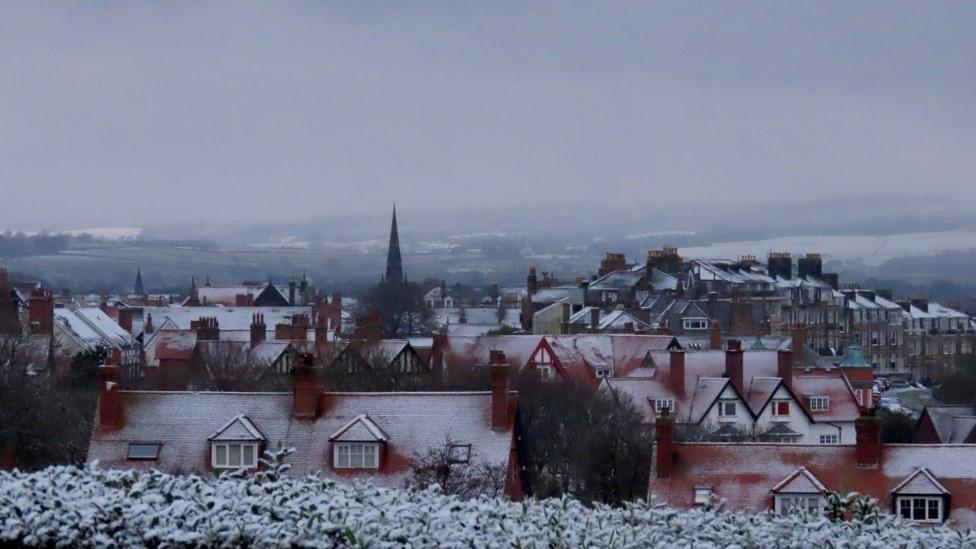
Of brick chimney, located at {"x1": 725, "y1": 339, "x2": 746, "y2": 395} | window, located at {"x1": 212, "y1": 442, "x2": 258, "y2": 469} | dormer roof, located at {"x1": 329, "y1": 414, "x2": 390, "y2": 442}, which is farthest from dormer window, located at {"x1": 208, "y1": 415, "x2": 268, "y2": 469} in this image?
brick chimney, located at {"x1": 725, "y1": 339, "x2": 746, "y2": 395}

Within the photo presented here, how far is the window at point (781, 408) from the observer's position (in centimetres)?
5181

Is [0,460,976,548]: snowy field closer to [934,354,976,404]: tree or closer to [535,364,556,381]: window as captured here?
[535,364,556,381]: window

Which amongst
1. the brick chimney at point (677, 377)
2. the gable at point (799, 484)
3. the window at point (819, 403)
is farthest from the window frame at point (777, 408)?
the gable at point (799, 484)

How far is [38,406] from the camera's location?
4397cm

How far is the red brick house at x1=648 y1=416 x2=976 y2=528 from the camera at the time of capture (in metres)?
27.6

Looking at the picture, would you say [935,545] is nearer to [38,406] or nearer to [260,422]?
[260,422]

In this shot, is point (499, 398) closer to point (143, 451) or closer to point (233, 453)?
point (233, 453)

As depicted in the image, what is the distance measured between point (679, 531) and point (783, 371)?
147 feet

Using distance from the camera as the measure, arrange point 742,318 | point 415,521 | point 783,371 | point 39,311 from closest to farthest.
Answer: point 415,521 < point 783,371 < point 39,311 < point 742,318

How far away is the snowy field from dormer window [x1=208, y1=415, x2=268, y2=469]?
1745 cm

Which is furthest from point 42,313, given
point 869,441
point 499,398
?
point 869,441

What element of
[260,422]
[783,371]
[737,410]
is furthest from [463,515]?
[783,371]

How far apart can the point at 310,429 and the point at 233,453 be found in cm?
159

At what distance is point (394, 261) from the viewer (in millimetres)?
126000
